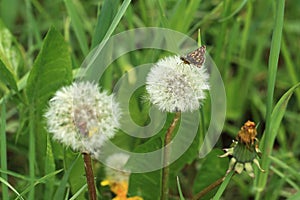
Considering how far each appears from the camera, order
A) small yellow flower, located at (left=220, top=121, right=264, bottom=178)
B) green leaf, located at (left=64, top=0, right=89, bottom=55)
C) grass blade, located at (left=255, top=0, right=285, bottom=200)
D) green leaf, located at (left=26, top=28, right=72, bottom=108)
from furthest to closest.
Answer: green leaf, located at (left=64, top=0, right=89, bottom=55) < green leaf, located at (left=26, top=28, right=72, bottom=108) < grass blade, located at (left=255, top=0, right=285, bottom=200) < small yellow flower, located at (left=220, top=121, right=264, bottom=178)

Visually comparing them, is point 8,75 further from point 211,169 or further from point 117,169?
point 211,169

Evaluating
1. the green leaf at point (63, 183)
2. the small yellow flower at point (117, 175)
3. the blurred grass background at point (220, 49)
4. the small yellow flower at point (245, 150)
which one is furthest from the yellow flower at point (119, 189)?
the small yellow flower at point (245, 150)

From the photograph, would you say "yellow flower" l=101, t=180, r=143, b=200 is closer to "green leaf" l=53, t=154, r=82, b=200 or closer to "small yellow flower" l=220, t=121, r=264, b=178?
"green leaf" l=53, t=154, r=82, b=200

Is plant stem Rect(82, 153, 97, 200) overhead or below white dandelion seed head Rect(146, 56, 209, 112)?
below

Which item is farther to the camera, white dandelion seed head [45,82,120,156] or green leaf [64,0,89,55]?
green leaf [64,0,89,55]

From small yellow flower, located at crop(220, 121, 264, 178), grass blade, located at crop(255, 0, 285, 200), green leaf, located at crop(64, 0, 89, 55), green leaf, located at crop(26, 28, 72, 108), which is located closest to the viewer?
small yellow flower, located at crop(220, 121, 264, 178)

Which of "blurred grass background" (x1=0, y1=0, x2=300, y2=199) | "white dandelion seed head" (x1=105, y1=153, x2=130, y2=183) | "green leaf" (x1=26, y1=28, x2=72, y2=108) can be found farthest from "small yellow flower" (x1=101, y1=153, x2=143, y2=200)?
"green leaf" (x1=26, y1=28, x2=72, y2=108)

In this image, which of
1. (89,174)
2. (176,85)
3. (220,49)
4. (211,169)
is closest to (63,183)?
(89,174)

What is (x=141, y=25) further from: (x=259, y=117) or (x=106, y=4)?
(x=106, y=4)
